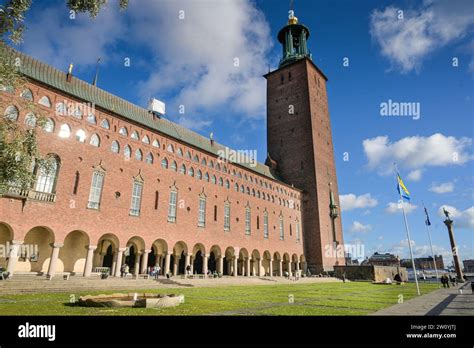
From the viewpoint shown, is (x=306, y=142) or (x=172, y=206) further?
(x=306, y=142)

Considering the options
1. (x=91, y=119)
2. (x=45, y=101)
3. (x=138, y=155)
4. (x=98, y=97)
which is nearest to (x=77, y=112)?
(x=91, y=119)

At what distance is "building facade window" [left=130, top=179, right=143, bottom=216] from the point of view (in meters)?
24.4

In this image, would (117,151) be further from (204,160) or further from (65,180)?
(204,160)

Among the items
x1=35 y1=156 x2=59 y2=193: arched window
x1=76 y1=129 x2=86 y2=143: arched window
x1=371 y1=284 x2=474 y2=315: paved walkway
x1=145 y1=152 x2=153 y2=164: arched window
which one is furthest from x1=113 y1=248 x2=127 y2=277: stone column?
x1=371 y1=284 x2=474 y2=315: paved walkway

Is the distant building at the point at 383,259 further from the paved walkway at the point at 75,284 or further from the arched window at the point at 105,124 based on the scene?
the arched window at the point at 105,124

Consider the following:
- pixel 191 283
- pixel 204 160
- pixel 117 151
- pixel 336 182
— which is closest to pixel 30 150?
pixel 117 151

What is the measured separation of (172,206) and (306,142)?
95.2ft

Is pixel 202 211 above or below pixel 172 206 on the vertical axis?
above

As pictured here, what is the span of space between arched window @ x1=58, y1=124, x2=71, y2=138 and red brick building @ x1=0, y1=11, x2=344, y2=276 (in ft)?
0.25

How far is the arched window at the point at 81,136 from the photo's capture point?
2191cm

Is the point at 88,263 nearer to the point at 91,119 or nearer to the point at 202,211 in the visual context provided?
the point at 91,119

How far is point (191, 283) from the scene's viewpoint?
22594 millimetres

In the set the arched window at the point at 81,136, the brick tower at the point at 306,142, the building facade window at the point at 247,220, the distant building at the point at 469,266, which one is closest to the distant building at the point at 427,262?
the distant building at the point at 469,266

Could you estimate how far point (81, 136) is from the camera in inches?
872
